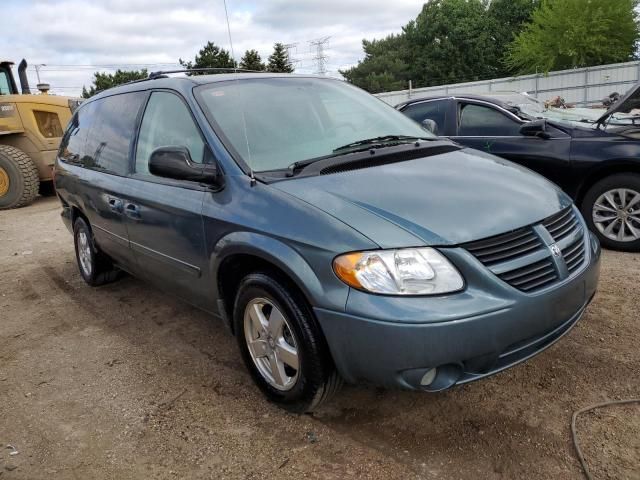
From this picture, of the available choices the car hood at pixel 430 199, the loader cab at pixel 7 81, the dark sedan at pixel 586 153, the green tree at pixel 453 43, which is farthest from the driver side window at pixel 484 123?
the green tree at pixel 453 43

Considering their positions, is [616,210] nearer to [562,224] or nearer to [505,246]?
[562,224]

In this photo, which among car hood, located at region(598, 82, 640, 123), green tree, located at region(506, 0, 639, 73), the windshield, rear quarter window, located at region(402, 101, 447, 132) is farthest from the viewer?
green tree, located at region(506, 0, 639, 73)

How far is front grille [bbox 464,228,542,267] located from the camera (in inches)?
87.4

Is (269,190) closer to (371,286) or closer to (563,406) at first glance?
(371,286)

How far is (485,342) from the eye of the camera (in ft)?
7.02

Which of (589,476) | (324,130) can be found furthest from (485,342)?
(324,130)

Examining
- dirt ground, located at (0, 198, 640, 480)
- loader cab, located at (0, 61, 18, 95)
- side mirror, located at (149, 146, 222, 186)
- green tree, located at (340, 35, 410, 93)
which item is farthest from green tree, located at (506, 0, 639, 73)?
side mirror, located at (149, 146, 222, 186)

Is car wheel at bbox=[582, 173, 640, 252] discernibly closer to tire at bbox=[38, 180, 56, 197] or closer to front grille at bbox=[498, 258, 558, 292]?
front grille at bbox=[498, 258, 558, 292]

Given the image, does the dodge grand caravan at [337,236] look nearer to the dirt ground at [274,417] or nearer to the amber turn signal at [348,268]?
the amber turn signal at [348,268]

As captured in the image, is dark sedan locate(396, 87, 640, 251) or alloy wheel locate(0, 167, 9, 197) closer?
dark sedan locate(396, 87, 640, 251)

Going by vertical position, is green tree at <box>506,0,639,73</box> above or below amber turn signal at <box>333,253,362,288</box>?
above

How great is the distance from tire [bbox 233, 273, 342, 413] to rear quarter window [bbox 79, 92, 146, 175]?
A: 1.62 m

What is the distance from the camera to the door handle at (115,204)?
3782mm

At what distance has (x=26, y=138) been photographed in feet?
34.2
